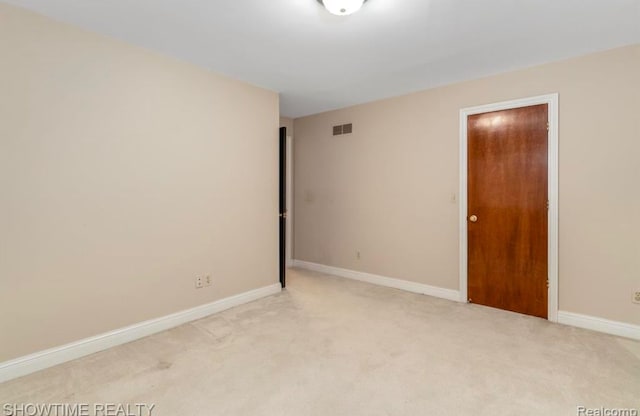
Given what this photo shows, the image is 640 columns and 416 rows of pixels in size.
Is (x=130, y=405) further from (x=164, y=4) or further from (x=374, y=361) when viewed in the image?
(x=164, y=4)

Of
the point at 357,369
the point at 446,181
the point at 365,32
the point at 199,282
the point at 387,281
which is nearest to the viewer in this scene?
the point at 357,369

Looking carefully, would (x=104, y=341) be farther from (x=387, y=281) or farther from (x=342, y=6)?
(x=387, y=281)

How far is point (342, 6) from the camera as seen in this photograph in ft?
6.77

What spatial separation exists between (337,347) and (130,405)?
144 centimetres

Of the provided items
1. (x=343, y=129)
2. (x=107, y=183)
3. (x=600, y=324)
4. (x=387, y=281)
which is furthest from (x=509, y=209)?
(x=107, y=183)

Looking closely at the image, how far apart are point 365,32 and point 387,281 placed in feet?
9.99

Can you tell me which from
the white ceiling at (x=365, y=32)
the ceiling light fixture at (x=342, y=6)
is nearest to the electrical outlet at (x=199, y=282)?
the white ceiling at (x=365, y=32)

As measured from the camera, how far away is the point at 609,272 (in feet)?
9.45

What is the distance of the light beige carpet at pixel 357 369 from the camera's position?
1929mm

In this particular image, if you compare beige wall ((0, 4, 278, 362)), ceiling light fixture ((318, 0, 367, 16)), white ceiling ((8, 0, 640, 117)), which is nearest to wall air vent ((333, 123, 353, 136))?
white ceiling ((8, 0, 640, 117))

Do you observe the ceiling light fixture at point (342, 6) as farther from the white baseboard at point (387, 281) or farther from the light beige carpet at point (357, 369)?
the white baseboard at point (387, 281)

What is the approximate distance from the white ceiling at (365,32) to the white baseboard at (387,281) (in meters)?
2.45

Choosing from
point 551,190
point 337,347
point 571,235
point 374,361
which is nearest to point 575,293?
point 571,235

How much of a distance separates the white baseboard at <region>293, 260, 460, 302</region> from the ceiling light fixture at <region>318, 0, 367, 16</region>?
10.2 ft
